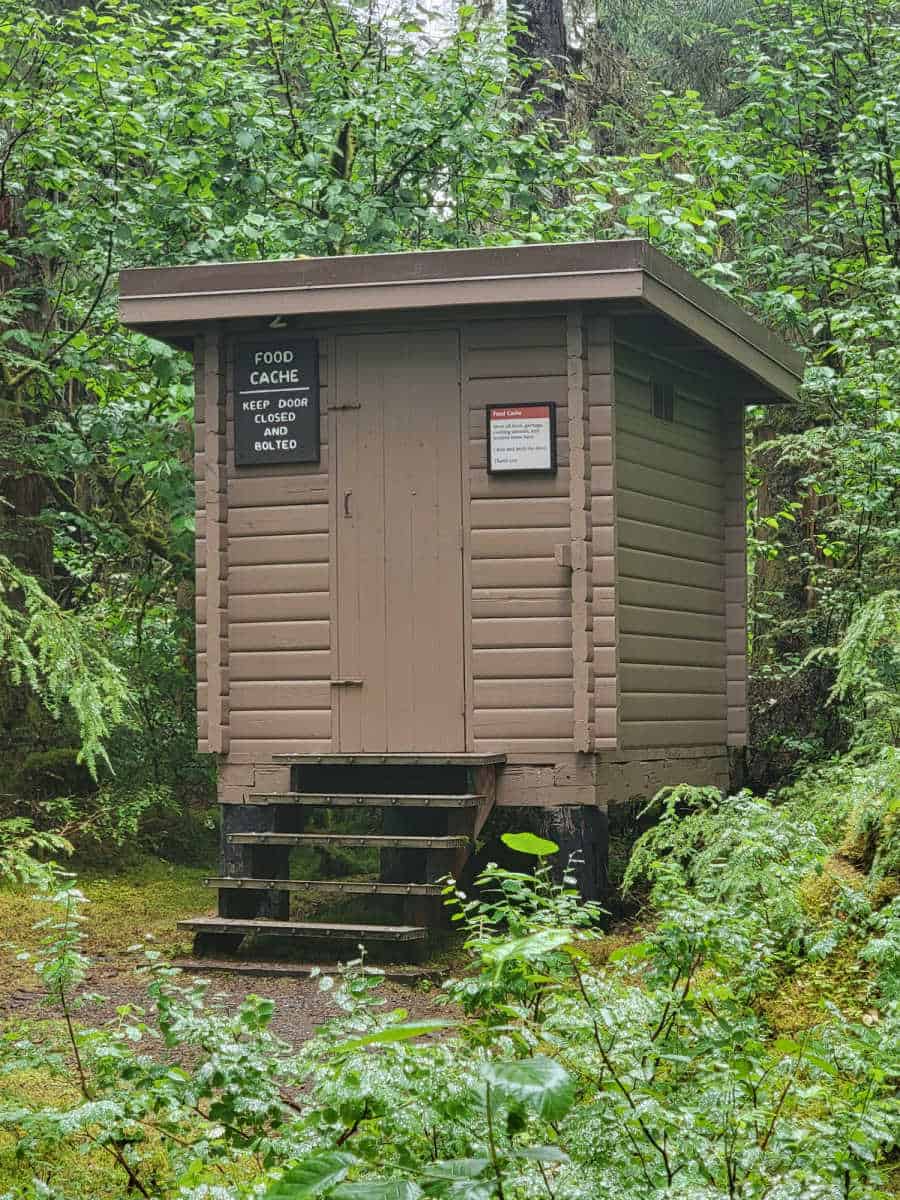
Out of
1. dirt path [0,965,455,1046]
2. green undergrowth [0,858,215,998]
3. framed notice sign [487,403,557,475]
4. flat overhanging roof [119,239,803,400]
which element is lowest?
dirt path [0,965,455,1046]

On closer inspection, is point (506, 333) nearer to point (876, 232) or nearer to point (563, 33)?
point (876, 232)

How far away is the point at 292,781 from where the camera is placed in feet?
26.7

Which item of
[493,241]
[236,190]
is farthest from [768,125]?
[236,190]

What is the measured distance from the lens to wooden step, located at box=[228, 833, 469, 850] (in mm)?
7273

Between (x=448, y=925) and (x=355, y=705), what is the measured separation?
125 cm

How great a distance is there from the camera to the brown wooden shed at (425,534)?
7.80 metres

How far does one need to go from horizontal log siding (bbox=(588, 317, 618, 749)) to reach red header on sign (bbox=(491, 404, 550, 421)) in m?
0.25

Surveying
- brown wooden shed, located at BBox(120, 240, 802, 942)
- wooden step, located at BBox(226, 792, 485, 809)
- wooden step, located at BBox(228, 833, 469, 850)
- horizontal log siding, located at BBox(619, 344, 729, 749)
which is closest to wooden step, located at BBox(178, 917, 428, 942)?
brown wooden shed, located at BBox(120, 240, 802, 942)

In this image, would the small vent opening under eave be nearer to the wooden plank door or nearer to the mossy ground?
the wooden plank door

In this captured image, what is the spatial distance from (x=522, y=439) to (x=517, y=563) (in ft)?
2.11

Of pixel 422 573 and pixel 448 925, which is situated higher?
pixel 422 573

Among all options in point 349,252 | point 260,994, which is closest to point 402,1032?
point 260,994

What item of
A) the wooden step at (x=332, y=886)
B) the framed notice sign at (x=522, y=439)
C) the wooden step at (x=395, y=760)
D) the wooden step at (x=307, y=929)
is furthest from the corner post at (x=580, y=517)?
the wooden step at (x=307, y=929)

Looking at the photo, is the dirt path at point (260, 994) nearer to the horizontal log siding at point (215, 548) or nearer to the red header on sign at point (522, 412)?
the horizontal log siding at point (215, 548)
